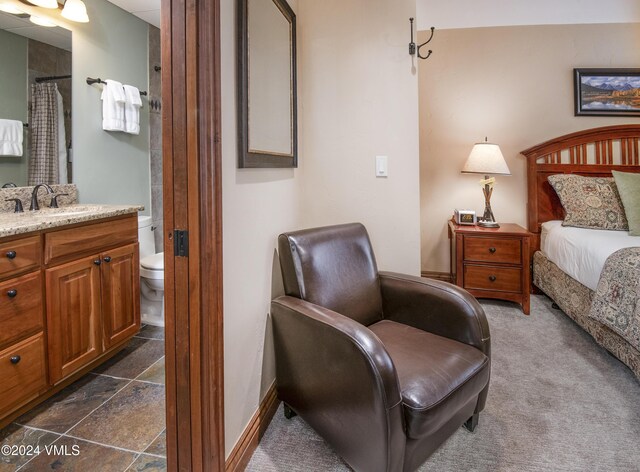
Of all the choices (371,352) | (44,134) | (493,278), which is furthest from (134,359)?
(493,278)

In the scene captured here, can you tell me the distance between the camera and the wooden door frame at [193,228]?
3.73 feet

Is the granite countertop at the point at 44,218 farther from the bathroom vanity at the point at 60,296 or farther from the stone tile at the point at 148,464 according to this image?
the stone tile at the point at 148,464

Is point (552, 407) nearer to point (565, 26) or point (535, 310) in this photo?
point (535, 310)

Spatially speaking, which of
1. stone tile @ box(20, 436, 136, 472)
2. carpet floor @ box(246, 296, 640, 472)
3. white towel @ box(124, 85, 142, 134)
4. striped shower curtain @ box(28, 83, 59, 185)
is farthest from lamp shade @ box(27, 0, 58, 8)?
carpet floor @ box(246, 296, 640, 472)

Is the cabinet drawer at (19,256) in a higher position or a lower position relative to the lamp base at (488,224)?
lower

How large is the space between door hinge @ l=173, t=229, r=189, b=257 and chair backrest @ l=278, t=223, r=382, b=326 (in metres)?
0.55

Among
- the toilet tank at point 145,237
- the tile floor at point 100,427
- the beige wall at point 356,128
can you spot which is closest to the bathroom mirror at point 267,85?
the beige wall at point 356,128

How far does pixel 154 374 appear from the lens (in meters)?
2.20

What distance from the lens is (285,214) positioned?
75.7 inches

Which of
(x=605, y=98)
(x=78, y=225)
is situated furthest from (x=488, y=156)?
(x=78, y=225)

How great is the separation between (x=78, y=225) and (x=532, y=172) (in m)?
3.48

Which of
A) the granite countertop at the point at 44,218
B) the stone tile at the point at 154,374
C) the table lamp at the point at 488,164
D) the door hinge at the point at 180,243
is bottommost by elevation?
the stone tile at the point at 154,374

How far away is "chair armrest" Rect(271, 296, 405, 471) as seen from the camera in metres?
1.17

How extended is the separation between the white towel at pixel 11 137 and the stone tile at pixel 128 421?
4.99 feet
